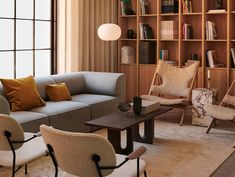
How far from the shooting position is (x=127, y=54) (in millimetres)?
7254

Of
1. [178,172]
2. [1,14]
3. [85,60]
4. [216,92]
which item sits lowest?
[178,172]

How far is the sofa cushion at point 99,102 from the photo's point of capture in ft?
17.4

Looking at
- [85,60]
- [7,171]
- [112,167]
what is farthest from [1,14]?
[112,167]

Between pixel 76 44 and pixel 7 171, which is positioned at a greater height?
pixel 76 44

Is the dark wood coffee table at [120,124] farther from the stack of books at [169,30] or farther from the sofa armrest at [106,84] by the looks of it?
the stack of books at [169,30]

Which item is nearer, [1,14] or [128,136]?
[128,136]

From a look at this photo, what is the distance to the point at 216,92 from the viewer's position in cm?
568

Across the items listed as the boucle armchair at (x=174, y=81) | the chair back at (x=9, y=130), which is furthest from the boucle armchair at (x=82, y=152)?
the boucle armchair at (x=174, y=81)

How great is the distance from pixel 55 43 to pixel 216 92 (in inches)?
104

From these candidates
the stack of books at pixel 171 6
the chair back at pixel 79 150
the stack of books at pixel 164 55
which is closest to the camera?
the chair back at pixel 79 150

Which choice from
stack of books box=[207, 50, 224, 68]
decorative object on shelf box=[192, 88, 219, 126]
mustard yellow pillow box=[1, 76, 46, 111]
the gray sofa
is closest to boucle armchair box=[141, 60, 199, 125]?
decorative object on shelf box=[192, 88, 219, 126]

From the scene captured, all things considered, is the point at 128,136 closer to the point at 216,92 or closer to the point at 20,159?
the point at 20,159

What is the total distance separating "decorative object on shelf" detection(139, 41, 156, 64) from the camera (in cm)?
703

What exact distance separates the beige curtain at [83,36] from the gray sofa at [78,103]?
0.45 meters
